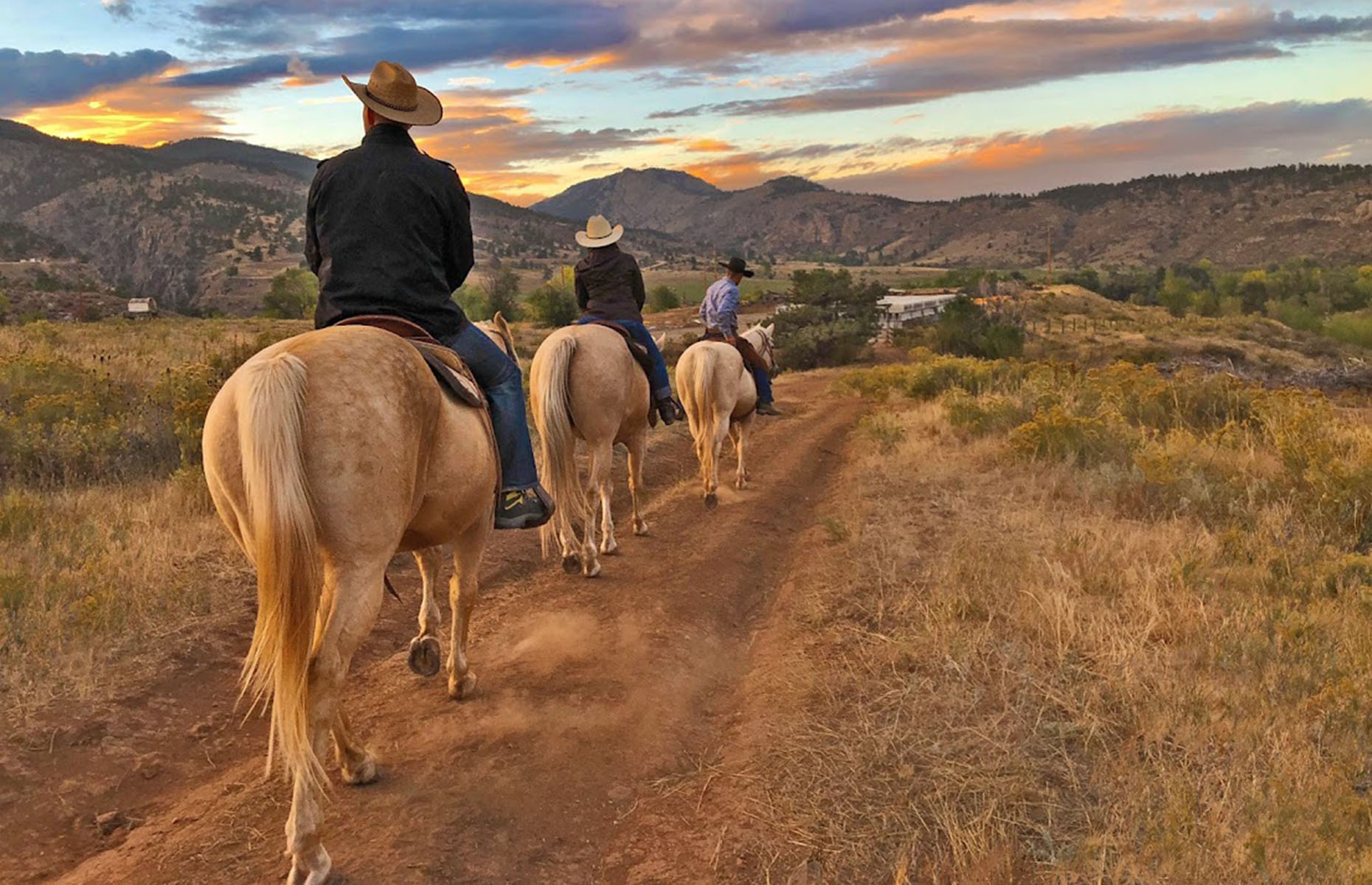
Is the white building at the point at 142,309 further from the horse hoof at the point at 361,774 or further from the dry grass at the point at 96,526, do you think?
the horse hoof at the point at 361,774

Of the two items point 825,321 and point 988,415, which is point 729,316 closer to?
point 988,415

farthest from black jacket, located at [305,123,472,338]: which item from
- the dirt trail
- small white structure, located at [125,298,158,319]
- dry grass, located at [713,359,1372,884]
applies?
small white structure, located at [125,298,158,319]

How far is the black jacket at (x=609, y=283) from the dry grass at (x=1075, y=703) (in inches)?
124

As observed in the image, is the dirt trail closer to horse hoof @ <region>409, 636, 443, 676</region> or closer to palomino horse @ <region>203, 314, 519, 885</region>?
horse hoof @ <region>409, 636, 443, 676</region>

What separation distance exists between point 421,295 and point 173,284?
102 m

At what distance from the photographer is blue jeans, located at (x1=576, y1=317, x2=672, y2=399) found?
347 inches

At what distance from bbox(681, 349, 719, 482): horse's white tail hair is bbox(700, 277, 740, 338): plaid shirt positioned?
1374mm

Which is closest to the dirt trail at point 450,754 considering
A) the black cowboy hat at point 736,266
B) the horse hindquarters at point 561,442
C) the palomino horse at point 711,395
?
the horse hindquarters at point 561,442

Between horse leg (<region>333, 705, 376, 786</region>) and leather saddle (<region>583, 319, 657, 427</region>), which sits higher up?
leather saddle (<region>583, 319, 657, 427</region>)

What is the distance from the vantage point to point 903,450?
43.4ft

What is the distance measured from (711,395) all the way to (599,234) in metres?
2.96

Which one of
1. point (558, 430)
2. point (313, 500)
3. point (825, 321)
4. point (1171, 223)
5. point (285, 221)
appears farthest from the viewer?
point (1171, 223)

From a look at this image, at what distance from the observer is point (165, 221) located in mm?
108125

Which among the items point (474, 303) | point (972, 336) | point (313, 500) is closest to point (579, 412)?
point (313, 500)
